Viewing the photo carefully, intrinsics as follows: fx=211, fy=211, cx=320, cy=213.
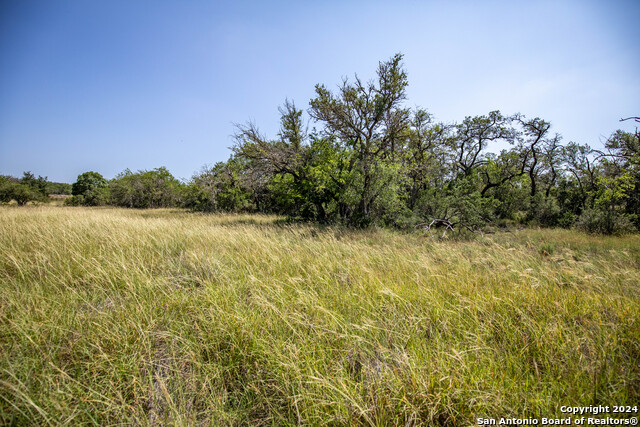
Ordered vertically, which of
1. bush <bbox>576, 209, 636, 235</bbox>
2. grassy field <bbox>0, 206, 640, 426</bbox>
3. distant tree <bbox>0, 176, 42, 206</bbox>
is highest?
distant tree <bbox>0, 176, 42, 206</bbox>

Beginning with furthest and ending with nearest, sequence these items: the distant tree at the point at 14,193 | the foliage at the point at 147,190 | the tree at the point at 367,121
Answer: the foliage at the point at 147,190
the distant tree at the point at 14,193
the tree at the point at 367,121

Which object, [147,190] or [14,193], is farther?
[147,190]

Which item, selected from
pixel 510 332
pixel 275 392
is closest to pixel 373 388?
pixel 275 392

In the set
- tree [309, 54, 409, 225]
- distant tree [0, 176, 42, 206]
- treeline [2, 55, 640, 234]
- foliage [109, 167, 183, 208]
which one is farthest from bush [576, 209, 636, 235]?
distant tree [0, 176, 42, 206]

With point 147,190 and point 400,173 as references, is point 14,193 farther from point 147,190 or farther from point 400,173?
point 400,173

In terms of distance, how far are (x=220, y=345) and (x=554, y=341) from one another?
327 centimetres

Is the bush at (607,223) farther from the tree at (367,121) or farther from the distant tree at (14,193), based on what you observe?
the distant tree at (14,193)

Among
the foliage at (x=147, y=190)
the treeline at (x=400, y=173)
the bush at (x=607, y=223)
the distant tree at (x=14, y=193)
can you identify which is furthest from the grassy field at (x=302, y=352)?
the foliage at (x=147, y=190)

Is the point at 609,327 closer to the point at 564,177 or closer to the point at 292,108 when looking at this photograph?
the point at 292,108

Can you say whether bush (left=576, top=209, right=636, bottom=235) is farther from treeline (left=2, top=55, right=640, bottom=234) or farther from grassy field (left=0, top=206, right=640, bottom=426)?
grassy field (left=0, top=206, right=640, bottom=426)

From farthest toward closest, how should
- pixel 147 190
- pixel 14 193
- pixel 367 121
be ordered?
pixel 147 190, pixel 14 193, pixel 367 121

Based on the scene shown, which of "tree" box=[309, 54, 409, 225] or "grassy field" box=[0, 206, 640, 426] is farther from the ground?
"tree" box=[309, 54, 409, 225]

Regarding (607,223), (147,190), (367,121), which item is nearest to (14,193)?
(147,190)

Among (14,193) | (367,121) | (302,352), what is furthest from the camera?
(14,193)
